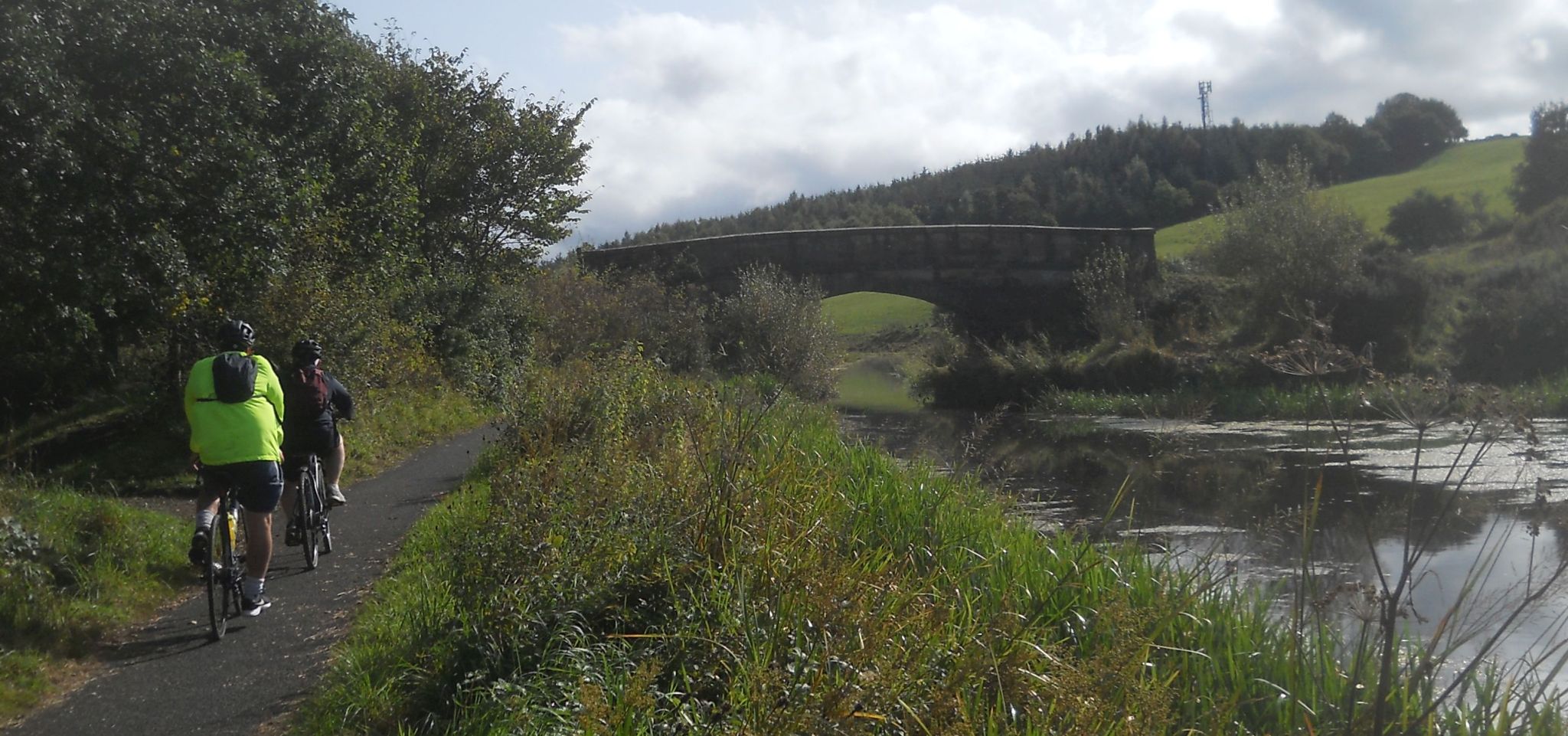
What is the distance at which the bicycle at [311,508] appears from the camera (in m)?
7.48

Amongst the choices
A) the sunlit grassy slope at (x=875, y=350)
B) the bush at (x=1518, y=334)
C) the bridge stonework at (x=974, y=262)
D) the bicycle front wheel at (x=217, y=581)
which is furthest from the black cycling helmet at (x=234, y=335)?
the bridge stonework at (x=974, y=262)

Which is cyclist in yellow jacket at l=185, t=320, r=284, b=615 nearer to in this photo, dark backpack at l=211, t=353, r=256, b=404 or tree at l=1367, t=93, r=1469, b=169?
dark backpack at l=211, t=353, r=256, b=404

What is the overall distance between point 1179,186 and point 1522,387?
166ft

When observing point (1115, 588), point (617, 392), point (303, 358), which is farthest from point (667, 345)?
point (1115, 588)

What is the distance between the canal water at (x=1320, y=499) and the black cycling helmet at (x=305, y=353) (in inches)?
169

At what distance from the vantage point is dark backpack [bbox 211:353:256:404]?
19.2ft

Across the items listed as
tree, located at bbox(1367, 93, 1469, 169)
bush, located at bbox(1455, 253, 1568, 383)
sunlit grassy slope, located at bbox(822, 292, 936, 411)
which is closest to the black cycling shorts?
sunlit grassy slope, located at bbox(822, 292, 936, 411)

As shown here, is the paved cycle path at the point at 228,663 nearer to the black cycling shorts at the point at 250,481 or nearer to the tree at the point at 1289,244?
the black cycling shorts at the point at 250,481

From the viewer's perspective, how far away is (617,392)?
32.2ft

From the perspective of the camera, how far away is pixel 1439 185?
5753 centimetres

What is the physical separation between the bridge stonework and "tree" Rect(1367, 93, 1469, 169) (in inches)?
1810

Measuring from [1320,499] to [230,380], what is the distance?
784 centimetres

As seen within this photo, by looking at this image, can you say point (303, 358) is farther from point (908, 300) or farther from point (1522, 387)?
point (908, 300)

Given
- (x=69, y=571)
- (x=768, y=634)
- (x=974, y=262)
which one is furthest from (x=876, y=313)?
(x=768, y=634)
